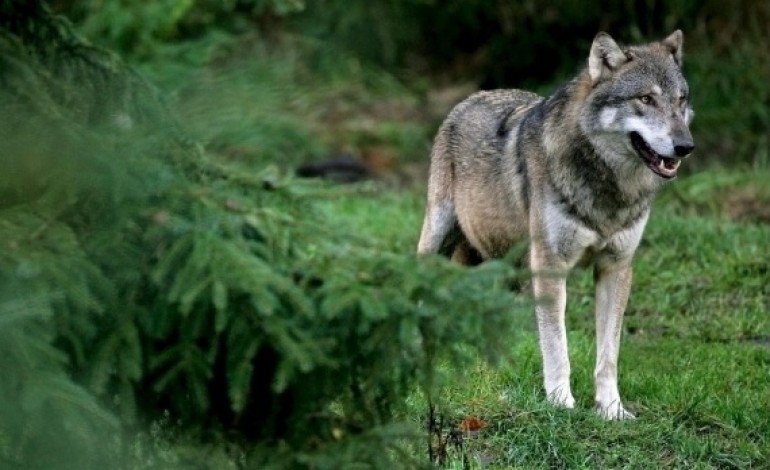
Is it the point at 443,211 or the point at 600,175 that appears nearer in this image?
the point at 600,175

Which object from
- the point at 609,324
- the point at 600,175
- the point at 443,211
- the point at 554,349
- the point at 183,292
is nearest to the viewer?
the point at 183,292

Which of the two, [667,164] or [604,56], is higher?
[604,56]

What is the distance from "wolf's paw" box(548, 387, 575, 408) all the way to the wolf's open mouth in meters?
1.17

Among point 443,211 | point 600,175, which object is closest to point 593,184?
point 600,175

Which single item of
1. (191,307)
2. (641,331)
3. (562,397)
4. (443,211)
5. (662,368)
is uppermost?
(191,307)

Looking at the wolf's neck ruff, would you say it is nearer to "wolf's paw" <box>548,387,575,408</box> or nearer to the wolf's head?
the wolf's head

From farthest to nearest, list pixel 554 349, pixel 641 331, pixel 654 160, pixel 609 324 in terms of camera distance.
→ pixel 641 331
pixel 609 324
pixel 554 349
pixel 654 160

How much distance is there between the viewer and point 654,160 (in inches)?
259

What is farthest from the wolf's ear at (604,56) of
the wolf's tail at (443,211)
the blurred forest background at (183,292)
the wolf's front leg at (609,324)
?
the blurred forest background at (183,292)

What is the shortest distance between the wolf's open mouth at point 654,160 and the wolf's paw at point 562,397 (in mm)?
1173

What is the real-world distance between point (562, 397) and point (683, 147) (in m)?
1.35

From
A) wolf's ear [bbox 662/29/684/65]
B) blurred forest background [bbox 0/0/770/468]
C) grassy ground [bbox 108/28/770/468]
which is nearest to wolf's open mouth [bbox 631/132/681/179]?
wolf's ear [bbox 662/29/684/65]

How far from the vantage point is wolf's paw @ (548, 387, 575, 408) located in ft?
20.9

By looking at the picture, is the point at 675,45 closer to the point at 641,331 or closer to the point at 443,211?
the point at 443,211
